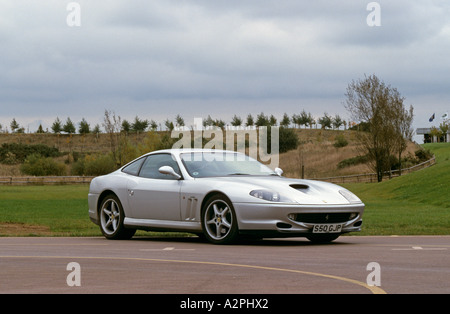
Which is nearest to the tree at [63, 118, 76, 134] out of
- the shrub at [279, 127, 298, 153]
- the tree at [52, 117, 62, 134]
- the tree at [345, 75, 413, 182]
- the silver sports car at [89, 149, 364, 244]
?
the tree at [52, 117, 62, 134]

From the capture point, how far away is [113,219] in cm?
1333

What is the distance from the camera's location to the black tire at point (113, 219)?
13164 millimetres

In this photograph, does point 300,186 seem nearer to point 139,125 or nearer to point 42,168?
point 42,168

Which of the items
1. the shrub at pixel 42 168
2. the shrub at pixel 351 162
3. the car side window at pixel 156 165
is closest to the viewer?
the car side window at pixel 156 165

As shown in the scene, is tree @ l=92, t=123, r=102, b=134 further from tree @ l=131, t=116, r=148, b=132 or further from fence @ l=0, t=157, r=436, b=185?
fence @ l=0, t=157, r=436, b=185

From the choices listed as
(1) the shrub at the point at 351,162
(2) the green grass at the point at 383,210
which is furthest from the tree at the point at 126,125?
(2) the green grass at the point at 383,210

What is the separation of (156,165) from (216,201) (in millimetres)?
1987

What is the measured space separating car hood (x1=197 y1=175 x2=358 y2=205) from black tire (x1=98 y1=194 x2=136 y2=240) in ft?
7.03

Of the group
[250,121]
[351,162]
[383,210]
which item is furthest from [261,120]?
[383,210]

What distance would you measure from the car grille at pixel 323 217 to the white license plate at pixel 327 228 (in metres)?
0.08

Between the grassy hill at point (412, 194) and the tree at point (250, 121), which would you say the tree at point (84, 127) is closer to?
the tree at point (250, 121)

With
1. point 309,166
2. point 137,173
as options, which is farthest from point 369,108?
point 137,173

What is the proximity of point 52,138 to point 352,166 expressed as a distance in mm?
72842

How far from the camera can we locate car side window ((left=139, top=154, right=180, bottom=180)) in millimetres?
12719
